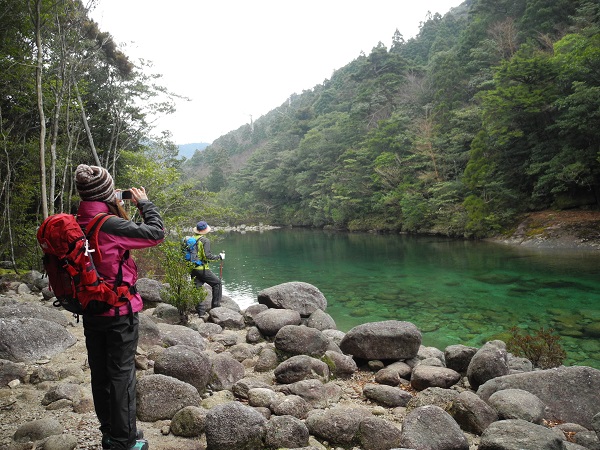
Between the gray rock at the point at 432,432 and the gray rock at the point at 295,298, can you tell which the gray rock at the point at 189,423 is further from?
the gray rock at the point at 295,298

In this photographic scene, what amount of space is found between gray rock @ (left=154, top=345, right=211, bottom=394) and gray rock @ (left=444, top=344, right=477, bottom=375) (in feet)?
12.9

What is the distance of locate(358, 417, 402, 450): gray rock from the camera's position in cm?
361

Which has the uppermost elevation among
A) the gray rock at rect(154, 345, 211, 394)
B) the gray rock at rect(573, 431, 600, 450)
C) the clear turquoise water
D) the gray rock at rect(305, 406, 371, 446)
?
the gray rock at rect(154, 345, 211, 394)

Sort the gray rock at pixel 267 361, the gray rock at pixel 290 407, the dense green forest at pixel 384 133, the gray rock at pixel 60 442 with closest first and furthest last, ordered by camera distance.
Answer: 1. the gray rock at pixel 60 442
2. the gray rock at pixel 290 407
3. the gray rock at pixel 267 361
4. the dense green forest at pixel 384 133

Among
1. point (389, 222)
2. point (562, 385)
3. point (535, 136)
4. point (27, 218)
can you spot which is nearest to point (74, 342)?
point (562, 385)

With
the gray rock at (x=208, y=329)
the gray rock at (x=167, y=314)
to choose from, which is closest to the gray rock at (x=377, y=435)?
the gray rock at (x=208, y=329)

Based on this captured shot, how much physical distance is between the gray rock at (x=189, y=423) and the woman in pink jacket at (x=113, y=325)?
634 millimetres

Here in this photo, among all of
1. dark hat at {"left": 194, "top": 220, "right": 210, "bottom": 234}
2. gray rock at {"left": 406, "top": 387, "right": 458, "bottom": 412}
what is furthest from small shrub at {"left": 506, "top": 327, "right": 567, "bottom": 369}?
dark hat at {"left": 194, "top": 220, "right": 210, "bottom": 234}

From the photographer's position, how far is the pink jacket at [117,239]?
8.52 feet

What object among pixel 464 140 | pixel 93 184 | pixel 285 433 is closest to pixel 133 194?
pixel 93 184

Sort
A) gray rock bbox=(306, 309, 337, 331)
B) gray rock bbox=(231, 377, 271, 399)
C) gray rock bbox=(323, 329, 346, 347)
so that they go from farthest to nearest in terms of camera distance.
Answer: gray rock bbox=(306, 309, 337, 331) → gray rock bbox=(323, 329, 346, 347) → gray rock bbox=(231, 377, 271, 399)

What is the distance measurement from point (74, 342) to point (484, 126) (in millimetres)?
26877

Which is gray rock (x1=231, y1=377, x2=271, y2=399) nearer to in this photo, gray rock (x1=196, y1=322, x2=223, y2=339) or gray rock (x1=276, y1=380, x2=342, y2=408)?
gray rock (x1=276, y1=380, x2=342, y2=408)

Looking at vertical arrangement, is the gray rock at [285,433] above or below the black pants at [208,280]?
below
